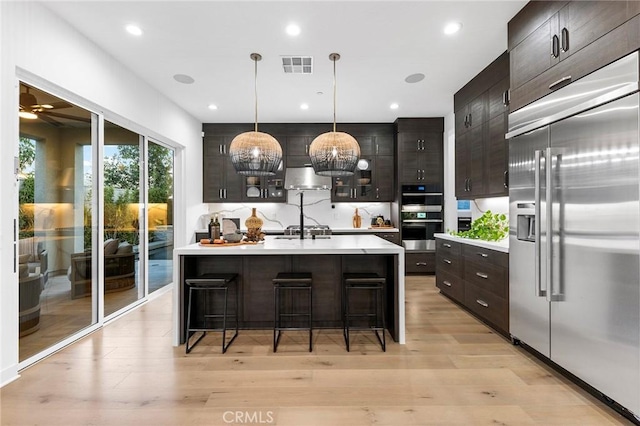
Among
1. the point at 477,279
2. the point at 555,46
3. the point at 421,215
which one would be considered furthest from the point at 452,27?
the point at 421,215

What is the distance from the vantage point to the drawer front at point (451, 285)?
4.07 m

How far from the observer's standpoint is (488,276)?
3396 millimetres

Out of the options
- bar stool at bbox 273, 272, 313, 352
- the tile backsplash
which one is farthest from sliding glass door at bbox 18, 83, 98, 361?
the tile backsplash

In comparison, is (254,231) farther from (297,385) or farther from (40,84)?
(40,84)

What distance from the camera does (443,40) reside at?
10.7ft

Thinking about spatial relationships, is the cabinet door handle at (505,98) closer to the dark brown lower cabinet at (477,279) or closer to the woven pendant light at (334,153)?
the dark brown lower cabinet at (477,279)

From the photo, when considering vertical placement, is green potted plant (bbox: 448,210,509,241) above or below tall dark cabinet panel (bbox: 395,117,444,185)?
below

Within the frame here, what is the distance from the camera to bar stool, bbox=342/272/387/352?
2.99m

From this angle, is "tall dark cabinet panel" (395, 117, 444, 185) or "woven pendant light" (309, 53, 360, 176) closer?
"woven pendant light" (309, 53, 360, 176)

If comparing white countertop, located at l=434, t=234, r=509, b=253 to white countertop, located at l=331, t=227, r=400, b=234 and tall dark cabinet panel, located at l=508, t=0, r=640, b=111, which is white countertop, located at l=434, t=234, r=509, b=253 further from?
white countertop, located at l=331, t=227, r=400, b=234

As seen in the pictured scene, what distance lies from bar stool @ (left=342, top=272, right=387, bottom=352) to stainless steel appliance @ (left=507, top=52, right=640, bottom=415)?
1204mm

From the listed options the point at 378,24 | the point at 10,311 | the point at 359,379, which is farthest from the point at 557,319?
the point at 10,311

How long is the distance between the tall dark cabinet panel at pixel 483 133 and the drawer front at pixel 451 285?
3.57 ft

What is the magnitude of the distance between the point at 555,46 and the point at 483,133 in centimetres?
150
